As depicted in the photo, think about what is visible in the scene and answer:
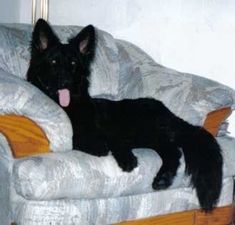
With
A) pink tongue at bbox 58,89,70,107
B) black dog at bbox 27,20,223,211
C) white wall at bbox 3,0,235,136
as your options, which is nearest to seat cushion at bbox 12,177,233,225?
black dog at bbox 27,20,223,211

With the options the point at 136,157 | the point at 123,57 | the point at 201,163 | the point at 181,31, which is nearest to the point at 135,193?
the point at 136,157

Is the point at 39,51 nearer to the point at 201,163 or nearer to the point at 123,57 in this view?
the point at 123,57

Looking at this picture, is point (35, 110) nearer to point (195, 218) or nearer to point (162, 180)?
point (162, 180)

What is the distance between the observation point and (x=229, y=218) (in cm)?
222

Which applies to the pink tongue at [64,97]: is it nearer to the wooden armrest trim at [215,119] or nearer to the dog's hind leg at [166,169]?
the dog's hind leg at [166,169]

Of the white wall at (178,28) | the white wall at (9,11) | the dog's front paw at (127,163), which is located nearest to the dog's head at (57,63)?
the dog's front paw at (127,163)

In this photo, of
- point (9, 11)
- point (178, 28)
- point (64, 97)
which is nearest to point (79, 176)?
point (64, 97)

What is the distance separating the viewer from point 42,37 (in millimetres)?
2062

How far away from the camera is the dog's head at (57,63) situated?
2.06 meters

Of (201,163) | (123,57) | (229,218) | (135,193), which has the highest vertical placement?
(123,57)

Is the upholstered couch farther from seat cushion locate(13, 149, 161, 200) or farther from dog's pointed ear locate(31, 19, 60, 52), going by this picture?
dog's pointed ear locate(31, 19, 60, 52)

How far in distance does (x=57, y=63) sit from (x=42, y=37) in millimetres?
126

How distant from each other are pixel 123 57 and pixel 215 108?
2.26 feet

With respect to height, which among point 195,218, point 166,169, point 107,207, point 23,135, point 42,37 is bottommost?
point 195,218
